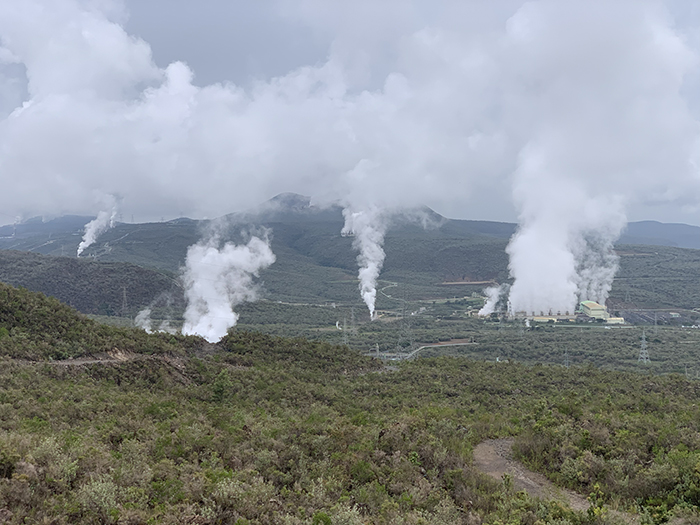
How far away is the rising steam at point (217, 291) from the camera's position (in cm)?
5443

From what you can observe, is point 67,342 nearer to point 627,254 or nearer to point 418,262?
point 418,262

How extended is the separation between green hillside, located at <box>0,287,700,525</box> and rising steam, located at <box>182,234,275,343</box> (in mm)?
22232

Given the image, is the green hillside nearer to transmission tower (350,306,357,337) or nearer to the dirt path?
the dirt path

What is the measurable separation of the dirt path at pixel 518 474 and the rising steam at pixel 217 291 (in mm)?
31544

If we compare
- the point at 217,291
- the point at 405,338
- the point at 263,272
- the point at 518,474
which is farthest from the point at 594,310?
the point at 518,474

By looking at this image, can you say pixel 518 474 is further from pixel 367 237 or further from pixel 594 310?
pixel 367 237

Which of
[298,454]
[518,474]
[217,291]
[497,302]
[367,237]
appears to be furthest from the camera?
[367,237]

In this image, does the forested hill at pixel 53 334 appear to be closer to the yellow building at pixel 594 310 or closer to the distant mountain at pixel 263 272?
the distant mountain at pixel 263 272

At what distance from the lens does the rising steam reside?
179 ft

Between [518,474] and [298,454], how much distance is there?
231 inches

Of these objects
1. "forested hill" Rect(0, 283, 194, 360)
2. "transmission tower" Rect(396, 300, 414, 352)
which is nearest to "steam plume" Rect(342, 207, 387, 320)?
"transmission tower" Rect(396, 300, 414, 352)

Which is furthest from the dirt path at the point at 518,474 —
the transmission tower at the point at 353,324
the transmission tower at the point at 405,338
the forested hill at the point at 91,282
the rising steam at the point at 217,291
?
the forested hill at the point at 91,282

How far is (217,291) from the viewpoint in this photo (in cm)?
7744

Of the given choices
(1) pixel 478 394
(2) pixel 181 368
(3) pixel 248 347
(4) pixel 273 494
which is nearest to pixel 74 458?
(4) pixel 273 494
